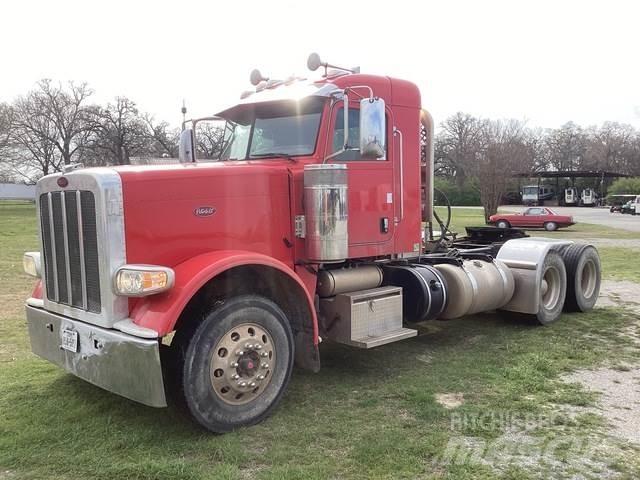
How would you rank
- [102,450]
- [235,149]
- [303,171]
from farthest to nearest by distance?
[235,149]
[303,171]
[102,450]

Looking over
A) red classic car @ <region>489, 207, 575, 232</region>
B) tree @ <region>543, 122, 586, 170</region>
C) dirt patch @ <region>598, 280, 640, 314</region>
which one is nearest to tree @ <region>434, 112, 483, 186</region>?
tree @ <region>543, 122, 586, 170</region>

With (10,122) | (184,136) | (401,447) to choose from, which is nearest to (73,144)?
(10,122)

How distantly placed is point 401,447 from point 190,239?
7.20ft

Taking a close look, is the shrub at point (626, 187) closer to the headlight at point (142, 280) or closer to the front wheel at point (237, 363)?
the front wheel at point (237, 363)

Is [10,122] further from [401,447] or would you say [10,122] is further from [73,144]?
[401,447]

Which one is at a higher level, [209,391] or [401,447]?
[209,391]

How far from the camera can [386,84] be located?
5988 mm

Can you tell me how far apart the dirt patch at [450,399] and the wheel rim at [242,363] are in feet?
4.97

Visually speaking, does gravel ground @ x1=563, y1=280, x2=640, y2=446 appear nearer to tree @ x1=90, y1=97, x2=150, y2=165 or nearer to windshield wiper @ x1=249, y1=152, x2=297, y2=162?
windshield wiper @ x1=249, y1=152, x2=297, y2=162

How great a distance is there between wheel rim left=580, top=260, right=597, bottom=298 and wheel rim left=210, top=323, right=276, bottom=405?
609 cm

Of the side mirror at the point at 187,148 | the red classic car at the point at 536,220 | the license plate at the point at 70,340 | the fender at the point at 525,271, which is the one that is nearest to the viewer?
the license plate at the point at 70,340

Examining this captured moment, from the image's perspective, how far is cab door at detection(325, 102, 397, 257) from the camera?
544 cm

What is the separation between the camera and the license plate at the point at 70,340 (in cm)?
430

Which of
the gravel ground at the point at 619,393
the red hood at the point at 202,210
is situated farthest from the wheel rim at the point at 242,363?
the gravel ground at the point at 619,393
